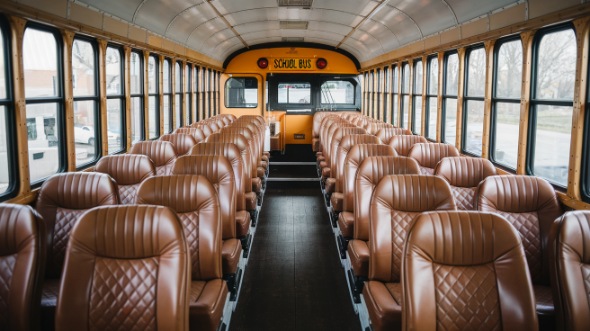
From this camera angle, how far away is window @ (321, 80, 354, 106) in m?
16.8

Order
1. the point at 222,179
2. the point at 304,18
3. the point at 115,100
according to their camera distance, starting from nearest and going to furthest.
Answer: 1. the point at 222,179
2. the point at 115,100
3. the point at 304,18

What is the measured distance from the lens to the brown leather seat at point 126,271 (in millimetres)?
2549

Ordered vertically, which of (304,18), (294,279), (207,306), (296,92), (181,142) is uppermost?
(304,18)

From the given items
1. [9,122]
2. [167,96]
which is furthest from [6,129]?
[167,96]

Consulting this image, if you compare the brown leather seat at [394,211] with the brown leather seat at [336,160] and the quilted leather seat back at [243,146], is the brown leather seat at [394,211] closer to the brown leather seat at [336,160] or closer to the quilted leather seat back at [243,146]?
the quilted leather seat back at [243,146]

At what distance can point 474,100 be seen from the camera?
22.6 feet

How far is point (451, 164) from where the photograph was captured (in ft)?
15.7

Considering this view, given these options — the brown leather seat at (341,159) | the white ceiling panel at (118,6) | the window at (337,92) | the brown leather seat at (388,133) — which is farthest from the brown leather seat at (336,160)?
the window at (337,92)

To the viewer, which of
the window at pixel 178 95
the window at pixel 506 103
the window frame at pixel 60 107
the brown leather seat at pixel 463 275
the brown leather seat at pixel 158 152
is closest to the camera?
the brown leather seat at pixel 463 275

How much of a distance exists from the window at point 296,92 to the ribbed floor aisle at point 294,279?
8512mm

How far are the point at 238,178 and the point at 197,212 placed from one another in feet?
5.86

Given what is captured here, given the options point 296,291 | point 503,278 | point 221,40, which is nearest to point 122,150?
point 296,291

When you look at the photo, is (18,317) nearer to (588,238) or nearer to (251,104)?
(588,238)

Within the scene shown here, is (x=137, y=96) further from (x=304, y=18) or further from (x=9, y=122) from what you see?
(x=304, y=18)
